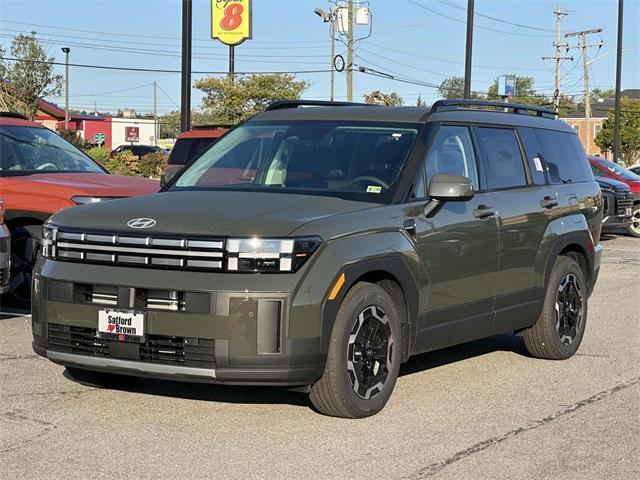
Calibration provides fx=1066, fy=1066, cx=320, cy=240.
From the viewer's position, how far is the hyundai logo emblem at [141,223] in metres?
6.05

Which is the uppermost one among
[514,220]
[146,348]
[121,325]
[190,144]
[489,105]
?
[489,105]

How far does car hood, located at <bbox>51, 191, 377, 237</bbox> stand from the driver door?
2.15ft

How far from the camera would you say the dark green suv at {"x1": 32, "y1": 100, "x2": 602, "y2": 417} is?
5.79m

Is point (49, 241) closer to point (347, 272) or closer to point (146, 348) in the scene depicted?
point (146, 348)

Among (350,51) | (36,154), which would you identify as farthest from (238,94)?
(36,154)

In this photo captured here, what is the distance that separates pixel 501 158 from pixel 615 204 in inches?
516

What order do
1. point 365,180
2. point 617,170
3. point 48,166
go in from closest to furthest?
1. point 365,180
2. point 48,166
3. point 617,170

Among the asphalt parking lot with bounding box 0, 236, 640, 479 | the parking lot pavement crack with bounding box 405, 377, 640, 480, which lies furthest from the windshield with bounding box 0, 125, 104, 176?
the parking lot pavement crack with bounding box 405, 377, 640, 480

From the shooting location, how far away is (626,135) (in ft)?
244

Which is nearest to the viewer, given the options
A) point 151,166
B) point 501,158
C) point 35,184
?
point 501,158

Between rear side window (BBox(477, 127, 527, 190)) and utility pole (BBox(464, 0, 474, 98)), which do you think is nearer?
rear side window (BBox(477, 127, 527, 190))

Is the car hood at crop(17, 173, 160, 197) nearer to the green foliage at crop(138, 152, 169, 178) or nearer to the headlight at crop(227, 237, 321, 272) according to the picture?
the headlight at crop(227, 237, 321, 272)

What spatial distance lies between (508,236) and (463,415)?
1.70 metres

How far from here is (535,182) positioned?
8.27m
